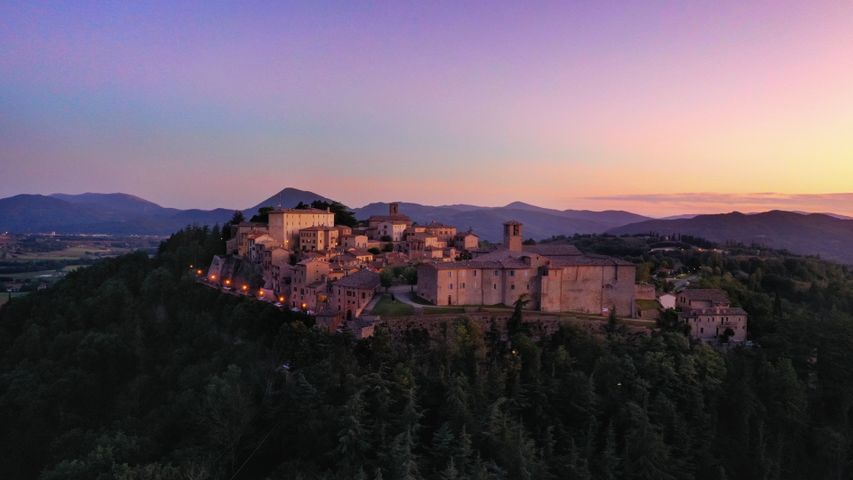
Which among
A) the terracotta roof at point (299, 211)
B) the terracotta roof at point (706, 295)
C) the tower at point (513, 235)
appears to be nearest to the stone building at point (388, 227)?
the terracotta roof at point (299, 211)

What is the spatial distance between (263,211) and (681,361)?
4663 cm

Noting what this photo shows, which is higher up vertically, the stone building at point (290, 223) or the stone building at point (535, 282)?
the stone building at point (290, 223)

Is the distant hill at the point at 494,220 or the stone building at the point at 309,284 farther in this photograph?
the distant hill at the point at 494,220

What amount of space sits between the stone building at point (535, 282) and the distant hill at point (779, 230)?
9398 cm

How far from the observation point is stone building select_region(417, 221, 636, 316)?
4016 centimetres

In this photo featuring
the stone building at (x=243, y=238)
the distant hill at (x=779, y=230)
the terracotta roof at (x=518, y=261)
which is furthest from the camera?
the distant hill at (x=779, y=230)

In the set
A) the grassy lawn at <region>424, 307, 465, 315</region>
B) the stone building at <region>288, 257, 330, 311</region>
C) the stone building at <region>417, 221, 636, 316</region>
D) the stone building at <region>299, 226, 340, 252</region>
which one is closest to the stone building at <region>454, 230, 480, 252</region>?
the stone building at <region>299, 226, 340, 252</region>

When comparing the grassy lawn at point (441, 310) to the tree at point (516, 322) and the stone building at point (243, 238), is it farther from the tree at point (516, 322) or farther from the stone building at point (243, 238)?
the stone building at point (243, 238)

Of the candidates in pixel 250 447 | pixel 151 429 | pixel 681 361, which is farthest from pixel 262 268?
pixel 681 361

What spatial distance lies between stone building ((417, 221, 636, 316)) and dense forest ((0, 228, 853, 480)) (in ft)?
12.9

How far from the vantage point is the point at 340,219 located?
67250mm

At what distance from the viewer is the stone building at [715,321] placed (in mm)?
40719

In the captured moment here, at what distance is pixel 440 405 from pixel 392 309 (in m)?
8.20

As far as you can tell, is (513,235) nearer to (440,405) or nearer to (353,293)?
(353,293)
